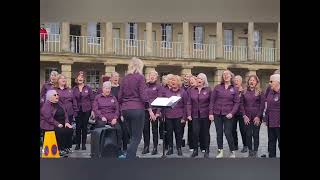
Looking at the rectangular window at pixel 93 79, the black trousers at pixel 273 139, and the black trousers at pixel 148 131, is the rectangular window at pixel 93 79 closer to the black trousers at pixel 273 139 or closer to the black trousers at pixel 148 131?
the black trousers at pixel 148 131

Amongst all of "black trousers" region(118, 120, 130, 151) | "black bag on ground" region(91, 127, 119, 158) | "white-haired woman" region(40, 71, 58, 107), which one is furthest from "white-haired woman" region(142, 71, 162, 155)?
"white-haired woman" region(40, 71, 58, 107)

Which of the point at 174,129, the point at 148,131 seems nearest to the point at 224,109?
the point at 174,129

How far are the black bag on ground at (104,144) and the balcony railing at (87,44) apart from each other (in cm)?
134

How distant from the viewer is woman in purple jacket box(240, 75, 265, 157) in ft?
27.6

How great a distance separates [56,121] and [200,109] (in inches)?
99.3

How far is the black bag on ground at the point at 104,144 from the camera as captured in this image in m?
7.99

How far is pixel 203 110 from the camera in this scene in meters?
8.62

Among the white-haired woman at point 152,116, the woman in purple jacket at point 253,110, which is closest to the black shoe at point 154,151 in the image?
the white-haired woman at point 152,116

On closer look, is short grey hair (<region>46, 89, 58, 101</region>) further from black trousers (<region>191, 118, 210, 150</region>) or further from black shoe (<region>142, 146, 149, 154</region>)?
black trousers (<region>191, 118, 210, 150</region>)

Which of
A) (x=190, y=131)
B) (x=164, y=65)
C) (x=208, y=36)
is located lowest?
(x=190, y=131)
